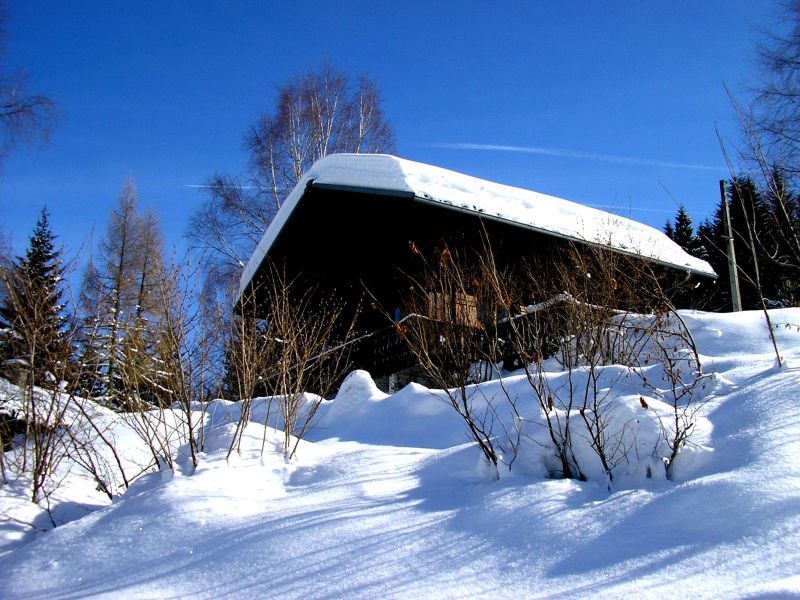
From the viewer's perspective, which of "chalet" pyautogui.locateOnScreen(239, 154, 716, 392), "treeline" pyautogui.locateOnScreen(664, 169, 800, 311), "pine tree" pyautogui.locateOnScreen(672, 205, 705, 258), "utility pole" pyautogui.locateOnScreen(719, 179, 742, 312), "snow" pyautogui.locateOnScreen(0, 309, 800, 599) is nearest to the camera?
"snow" pyautogui.locateOnScreen(0, 309, 800, 599)

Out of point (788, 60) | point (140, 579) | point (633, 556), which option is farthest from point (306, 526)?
point (788, 60)

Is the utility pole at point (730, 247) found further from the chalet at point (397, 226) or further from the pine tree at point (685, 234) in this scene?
the pine tree at point (685, 234)

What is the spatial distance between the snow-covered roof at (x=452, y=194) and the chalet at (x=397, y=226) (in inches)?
0.7

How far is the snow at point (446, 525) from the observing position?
2373 millimetres

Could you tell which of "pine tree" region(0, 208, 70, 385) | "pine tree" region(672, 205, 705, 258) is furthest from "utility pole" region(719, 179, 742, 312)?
"pine tree" region(672, 205, 705, 258)

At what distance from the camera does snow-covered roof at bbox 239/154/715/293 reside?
26.9 ft

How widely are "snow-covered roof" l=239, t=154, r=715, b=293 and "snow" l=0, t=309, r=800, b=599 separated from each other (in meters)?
4.17

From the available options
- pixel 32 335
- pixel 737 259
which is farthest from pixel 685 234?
pixel 32 335

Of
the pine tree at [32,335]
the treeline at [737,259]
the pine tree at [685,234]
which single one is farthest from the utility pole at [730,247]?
the pine tree at [685,234]

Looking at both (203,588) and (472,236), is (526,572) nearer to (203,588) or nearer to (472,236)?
(203,588)

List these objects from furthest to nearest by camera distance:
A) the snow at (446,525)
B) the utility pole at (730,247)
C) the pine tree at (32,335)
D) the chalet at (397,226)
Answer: the chalet at (397,226) < the utility pole at (730,247) < the pine tree at (32,335) < the snow at (446,525)

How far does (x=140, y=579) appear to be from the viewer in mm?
2885

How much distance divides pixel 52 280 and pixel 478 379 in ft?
14.7

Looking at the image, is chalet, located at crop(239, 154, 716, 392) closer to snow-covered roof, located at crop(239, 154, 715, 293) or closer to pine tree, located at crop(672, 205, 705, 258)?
snow-covered roof, located at crop(239, 154, 715, 293)
